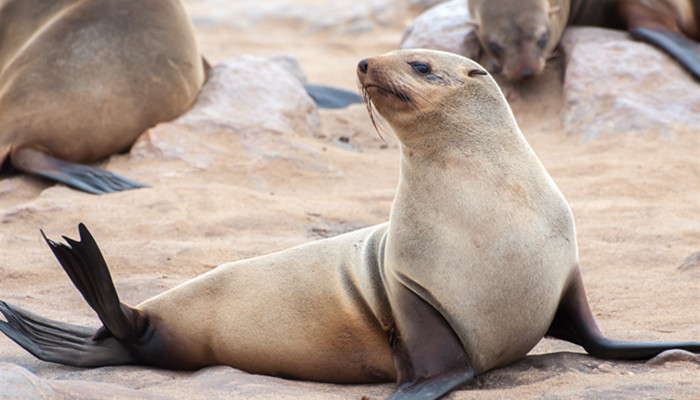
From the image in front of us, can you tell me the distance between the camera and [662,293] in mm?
3443

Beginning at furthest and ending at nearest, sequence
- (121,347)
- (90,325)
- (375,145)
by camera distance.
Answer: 1. (375,145)
2. (90,325)
3. (121,347)

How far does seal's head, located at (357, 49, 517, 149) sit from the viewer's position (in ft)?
9.29

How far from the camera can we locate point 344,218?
16.3 feet

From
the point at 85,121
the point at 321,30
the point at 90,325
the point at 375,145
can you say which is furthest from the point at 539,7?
the point at 321,30

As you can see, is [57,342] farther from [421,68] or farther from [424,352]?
[421,68]

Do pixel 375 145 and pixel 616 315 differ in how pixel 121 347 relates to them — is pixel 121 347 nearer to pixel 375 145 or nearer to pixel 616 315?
pixel 616 315

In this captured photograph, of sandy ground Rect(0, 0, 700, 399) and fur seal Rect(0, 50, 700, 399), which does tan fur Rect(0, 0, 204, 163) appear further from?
fur seal Rect(0, 50, 700, 399)

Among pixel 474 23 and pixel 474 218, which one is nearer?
pixel 474 218

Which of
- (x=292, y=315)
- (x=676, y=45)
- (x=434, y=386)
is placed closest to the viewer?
(x=434, y=386)

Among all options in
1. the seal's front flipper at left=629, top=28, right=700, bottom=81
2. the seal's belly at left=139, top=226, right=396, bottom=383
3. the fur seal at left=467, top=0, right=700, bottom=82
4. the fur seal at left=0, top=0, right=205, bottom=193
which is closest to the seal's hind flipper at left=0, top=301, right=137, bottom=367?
the seal's belly at left=139, top=226, right=396, bottom=383

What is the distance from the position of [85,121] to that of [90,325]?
2908 millimetres

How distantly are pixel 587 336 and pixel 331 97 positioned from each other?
5.45m

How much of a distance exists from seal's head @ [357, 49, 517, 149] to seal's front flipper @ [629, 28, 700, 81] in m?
4.07

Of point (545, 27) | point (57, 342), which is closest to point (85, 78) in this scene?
point (57, 342)
